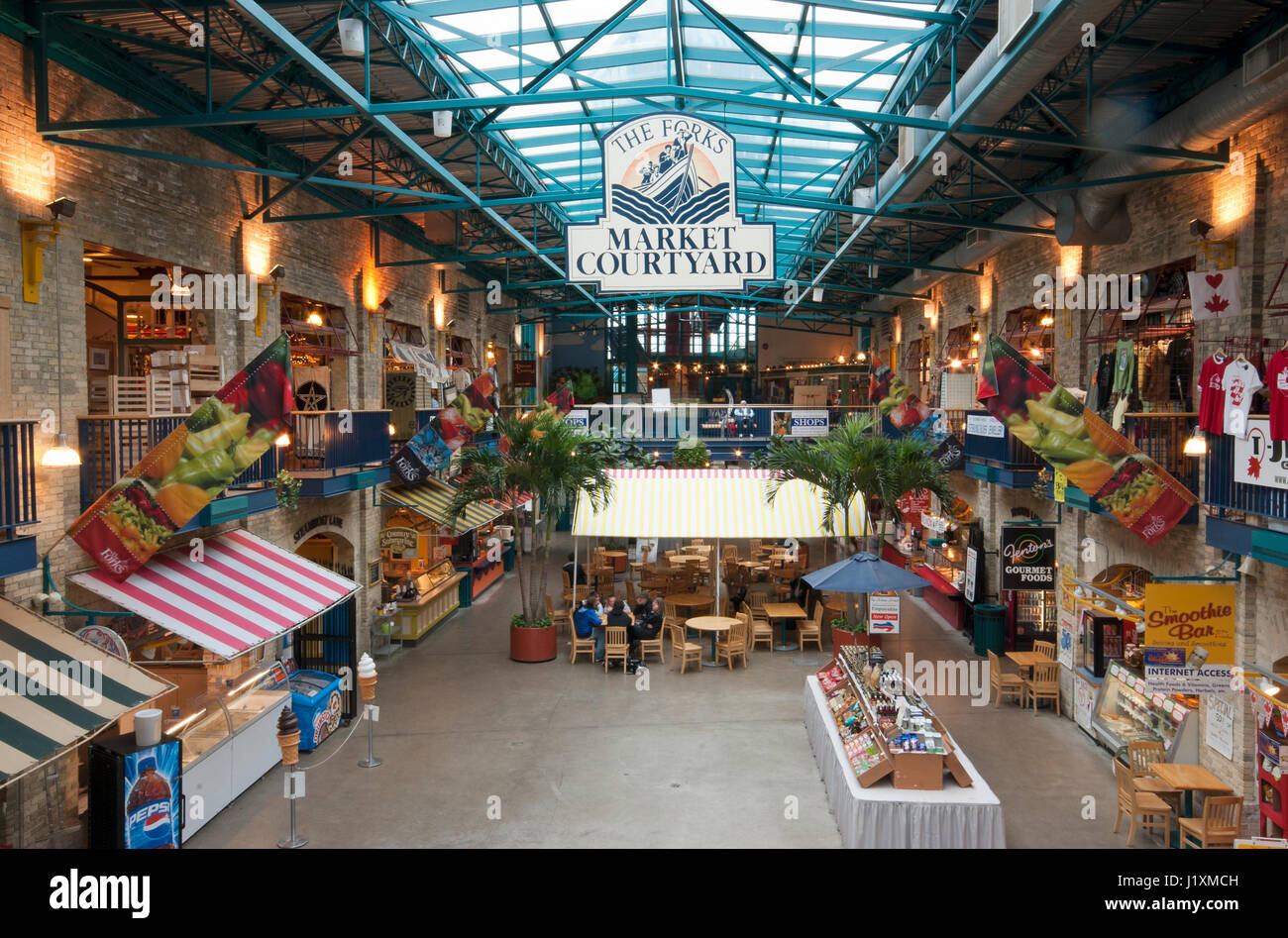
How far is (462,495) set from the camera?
698 inches

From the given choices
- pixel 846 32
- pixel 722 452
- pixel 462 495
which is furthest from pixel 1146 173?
pixel 722 452

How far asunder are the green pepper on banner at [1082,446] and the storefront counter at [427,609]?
42.2ft

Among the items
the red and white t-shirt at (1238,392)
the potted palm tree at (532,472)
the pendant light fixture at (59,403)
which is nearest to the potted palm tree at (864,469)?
the potted palm tree at (532,472)

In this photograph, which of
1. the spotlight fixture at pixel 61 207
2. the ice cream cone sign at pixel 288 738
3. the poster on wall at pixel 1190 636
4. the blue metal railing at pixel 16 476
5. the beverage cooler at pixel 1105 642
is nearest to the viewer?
the blue metal railing at pixel 16 476

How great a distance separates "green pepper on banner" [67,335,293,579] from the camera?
8.82 m

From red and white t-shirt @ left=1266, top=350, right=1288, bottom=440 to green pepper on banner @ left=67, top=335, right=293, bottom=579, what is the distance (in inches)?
385

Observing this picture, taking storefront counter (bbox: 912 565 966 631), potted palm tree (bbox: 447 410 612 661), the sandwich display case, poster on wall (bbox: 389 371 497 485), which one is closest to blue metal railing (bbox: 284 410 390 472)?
poster on wall (bbox: 389 371 497 485)

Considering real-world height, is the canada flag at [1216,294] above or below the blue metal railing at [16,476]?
above

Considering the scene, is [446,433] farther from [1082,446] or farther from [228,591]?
[1082,446]

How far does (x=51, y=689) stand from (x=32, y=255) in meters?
4.19

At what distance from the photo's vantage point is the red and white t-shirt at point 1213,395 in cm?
941

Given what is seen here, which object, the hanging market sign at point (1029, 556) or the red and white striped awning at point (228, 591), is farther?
the hanging market sign at point (1029, 556)

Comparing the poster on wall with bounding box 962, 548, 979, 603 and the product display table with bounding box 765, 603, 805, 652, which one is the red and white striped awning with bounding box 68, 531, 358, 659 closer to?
the product display table with bounding box 765, 603, 805, 652

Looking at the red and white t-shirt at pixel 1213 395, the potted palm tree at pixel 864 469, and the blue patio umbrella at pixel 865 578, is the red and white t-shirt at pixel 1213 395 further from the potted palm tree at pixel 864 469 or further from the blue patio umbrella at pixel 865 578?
the potted palm tree at pixel 864 469
